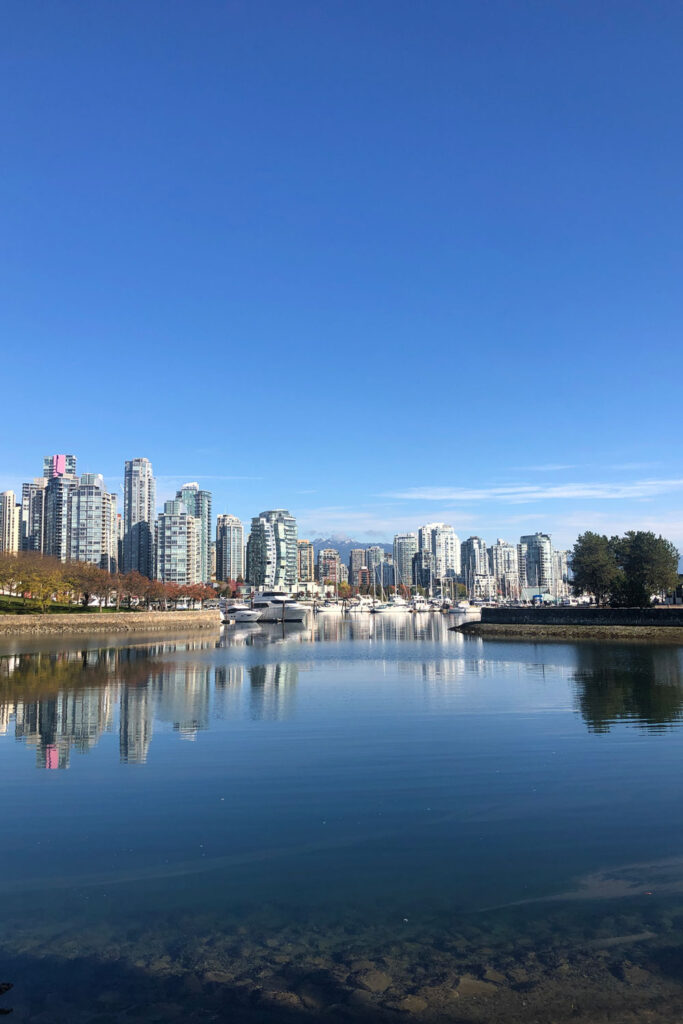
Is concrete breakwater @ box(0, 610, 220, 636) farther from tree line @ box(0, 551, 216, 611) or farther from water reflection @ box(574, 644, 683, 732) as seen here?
water reflection @ box(574, 644, 683, 732)

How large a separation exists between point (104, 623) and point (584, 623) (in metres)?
68.4

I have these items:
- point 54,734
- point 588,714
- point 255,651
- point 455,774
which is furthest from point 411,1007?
point 255,651

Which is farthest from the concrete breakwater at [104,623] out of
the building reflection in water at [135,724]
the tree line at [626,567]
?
the tree line at [626,567]

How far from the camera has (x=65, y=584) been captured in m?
113

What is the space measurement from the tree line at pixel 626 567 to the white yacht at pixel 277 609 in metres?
65.2

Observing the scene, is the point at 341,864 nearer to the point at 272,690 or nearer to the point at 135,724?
the point at 135,724

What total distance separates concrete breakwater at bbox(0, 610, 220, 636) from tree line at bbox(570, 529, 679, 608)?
65084 mm

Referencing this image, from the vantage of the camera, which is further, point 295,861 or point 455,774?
point 455,774

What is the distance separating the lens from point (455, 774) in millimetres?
23047

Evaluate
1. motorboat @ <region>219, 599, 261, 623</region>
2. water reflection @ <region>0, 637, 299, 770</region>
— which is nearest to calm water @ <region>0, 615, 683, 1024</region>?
water reflection @ <region>0, 637, 299, 770</region>

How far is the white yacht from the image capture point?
522ft

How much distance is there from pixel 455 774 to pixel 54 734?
57.6 feet

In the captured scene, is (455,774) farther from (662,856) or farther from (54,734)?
(54,734)

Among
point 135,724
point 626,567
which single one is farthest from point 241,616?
point 135,724
